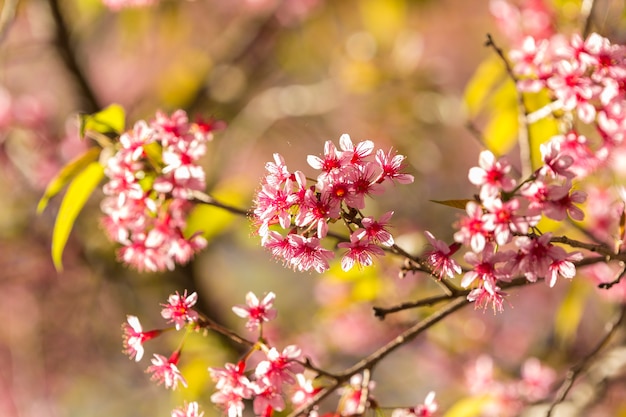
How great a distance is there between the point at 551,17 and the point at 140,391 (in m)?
2.05

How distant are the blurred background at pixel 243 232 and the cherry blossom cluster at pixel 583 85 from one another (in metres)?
0.52

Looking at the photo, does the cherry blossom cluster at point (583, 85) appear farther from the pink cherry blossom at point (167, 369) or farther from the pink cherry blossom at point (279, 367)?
the pink cherry blossom at point (167, 369)

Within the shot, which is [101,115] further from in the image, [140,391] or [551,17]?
[140,391]

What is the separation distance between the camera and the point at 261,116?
268 centimetres

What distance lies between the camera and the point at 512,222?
77 centimetres

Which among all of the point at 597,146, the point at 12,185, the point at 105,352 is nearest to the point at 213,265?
the point at 105,352

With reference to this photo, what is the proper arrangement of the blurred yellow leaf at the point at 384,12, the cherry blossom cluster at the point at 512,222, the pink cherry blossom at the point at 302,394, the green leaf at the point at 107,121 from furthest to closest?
the blurred yellow leaf at the point at 384,12
the green leaf at the point at 107,121
the pink cherry blossom at the point at 302,394
the cherry blossom cluster at the point at 512,222

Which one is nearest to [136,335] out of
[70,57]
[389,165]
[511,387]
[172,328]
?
[172,328]

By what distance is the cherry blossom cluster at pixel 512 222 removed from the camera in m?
0.77

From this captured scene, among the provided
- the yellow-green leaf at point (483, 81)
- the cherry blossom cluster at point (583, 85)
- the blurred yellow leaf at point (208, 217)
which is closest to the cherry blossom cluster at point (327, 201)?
the cherry blossom cluster at point (583, 85)

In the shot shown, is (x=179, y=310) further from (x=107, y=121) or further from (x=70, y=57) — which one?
(x=70, y=57)

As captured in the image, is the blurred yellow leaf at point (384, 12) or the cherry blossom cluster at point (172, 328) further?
the blurred yellow leaf at point (384, 12)

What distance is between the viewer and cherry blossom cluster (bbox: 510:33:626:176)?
3.42ft

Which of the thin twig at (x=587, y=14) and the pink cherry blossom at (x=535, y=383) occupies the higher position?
the thin twig at (x=587, y=14)
